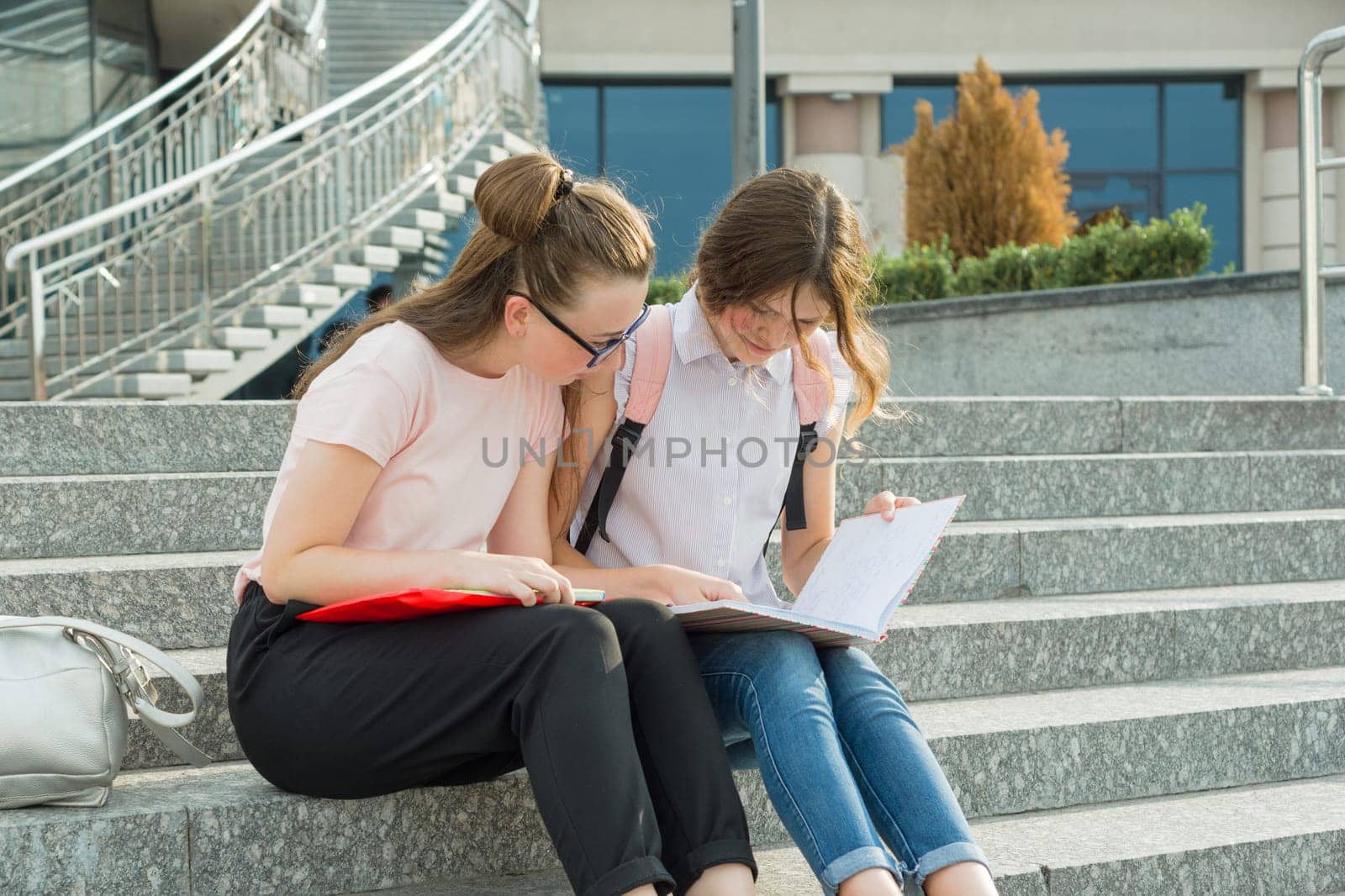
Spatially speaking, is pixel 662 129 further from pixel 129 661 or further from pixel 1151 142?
pixel 129 661

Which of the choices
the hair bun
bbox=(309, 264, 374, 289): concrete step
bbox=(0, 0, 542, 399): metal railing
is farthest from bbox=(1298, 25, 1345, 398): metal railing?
bbox=(309, 264, 374, 289): concrete step

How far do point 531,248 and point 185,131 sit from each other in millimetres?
8436

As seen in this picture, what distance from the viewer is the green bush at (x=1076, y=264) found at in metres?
7.70

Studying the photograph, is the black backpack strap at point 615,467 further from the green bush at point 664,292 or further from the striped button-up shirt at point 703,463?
the green bush at point 664,292

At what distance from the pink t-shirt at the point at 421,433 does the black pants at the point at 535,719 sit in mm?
217

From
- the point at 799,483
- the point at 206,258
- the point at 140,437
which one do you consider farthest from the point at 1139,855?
the point at 206,258

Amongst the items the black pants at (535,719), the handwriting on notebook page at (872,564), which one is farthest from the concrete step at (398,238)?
the black pants at (535,719)

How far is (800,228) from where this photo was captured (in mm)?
2443

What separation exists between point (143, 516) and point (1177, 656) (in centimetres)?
251

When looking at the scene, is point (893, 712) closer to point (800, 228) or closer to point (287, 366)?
point (800, 228)

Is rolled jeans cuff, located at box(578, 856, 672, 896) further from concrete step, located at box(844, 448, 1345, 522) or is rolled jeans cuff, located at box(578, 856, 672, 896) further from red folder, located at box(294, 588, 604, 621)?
concrete step, located at box(844, 448, 1345, 522)

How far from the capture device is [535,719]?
2.06m

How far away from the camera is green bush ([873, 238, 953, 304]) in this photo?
332 inches

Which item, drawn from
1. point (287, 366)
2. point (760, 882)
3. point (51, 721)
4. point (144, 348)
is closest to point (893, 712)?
point (760, 882)
